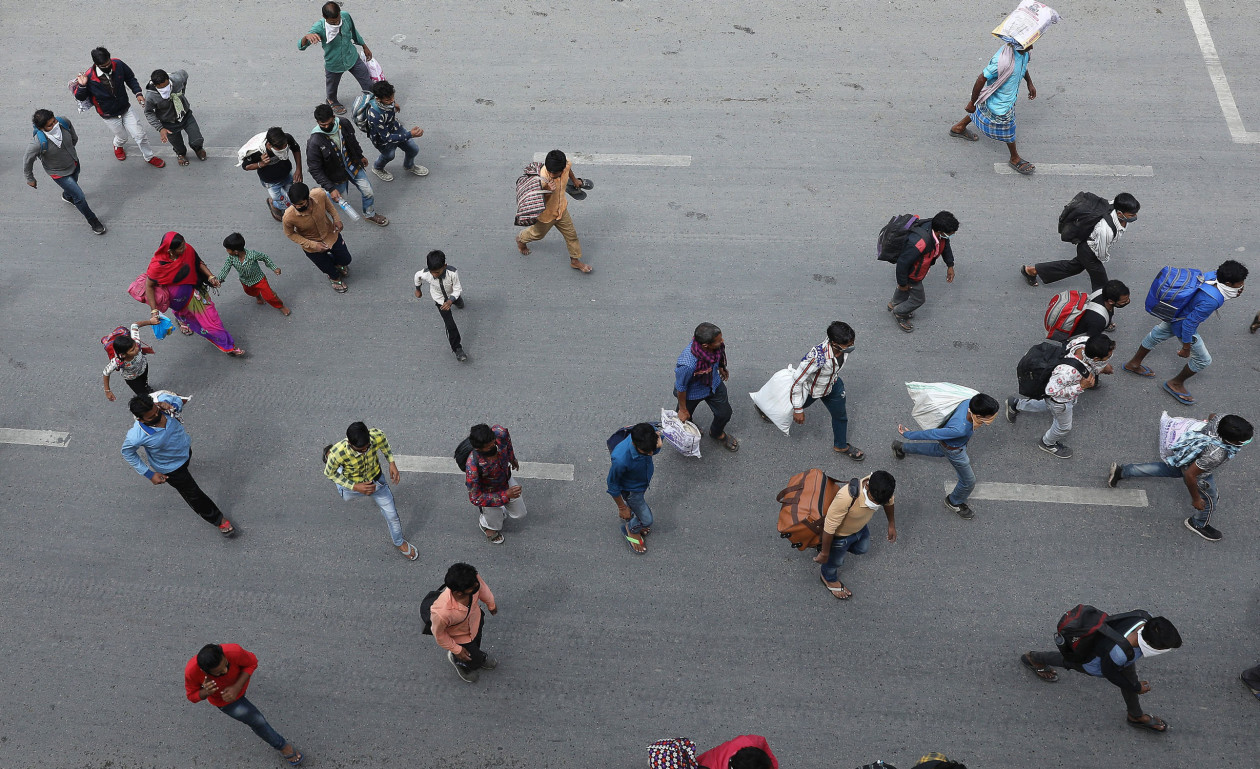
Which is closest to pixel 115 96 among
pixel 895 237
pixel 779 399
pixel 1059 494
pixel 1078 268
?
pixel 779 399

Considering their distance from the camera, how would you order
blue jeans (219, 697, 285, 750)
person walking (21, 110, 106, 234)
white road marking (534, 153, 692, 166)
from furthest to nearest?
white road marking (534, 153, 692, 166) < person walking (21, 110, 106, 234) < blue jeans (219, 697, 285, 750)

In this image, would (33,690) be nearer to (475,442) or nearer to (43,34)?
(475,442)

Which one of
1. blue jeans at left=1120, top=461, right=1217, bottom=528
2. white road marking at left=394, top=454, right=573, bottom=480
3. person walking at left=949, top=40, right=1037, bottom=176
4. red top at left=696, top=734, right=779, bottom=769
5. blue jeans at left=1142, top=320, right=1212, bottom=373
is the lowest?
white road marking at left=394, top=454, right=573, bottom=480

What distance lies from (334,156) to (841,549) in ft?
20.8

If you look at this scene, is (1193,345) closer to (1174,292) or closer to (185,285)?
(1174,292)

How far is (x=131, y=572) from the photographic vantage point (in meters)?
6.46

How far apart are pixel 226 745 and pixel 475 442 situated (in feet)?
9.22

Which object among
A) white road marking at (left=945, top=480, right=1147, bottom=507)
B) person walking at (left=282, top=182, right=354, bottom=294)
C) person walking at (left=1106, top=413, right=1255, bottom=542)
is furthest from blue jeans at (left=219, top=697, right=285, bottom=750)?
person walking at (left=1106, top=413, right=1255, bottom=542)

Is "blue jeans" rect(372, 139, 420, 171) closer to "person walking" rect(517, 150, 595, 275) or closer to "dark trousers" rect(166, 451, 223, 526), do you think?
"person walking" rect(517, 150, 595, 275)

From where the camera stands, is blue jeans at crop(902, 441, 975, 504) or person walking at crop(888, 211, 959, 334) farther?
person walking at crop(888, 211, 959, 334)

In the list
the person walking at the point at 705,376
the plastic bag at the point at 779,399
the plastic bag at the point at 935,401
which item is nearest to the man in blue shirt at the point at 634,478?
the person walking at the point at 705,376

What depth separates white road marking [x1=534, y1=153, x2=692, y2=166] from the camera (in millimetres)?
9609

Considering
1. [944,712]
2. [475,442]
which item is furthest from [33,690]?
[944,712]

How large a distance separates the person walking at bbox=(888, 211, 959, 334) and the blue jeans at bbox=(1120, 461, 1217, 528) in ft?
7.53
